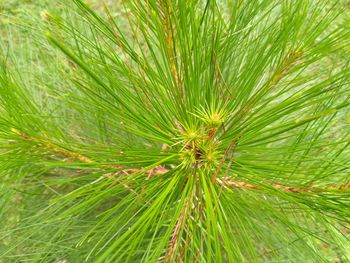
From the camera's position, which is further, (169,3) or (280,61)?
(280,61)

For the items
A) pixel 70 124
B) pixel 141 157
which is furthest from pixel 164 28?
pixel 70 124

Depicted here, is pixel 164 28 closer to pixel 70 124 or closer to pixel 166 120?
pixel 166 120

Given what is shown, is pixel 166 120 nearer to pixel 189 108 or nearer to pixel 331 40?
pixel 189 108

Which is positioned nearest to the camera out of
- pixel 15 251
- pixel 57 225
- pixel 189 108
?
pixel 189 108

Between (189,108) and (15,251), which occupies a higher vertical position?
(189,108)

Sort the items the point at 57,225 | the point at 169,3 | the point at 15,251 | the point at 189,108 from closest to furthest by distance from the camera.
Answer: the point at 169,3 < the point at 189,108 < the point at 57,225 < the point at 15,251

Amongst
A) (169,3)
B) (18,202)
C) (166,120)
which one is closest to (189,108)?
(166,120)

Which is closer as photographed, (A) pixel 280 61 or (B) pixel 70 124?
(A) pixel 280 61

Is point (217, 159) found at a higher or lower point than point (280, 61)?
lower

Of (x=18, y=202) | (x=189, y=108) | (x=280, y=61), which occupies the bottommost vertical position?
(x=18, y=202)
